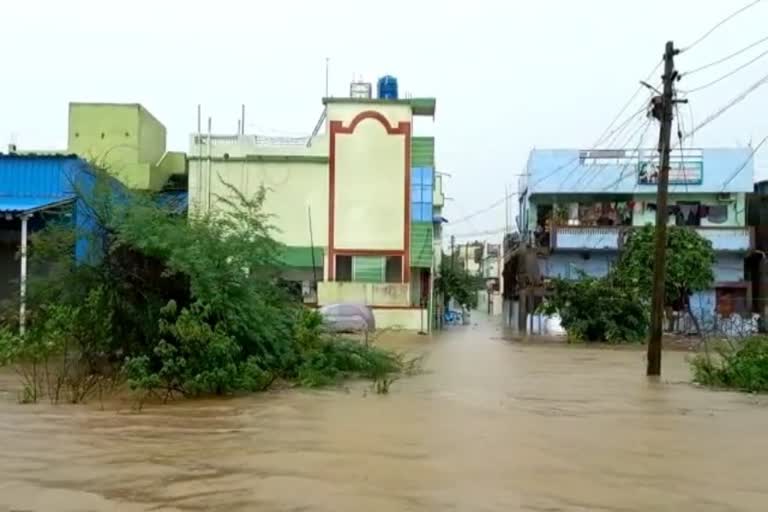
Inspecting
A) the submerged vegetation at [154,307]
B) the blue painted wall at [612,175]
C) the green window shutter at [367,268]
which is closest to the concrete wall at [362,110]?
the green window shutter at [367,268]

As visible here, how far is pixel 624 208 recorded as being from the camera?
4628 centimetres

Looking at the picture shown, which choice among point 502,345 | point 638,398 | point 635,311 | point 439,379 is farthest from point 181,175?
point 638,398

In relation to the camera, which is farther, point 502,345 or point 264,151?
point 264,151

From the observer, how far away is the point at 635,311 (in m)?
36.7

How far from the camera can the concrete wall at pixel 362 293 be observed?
3944 centimetres

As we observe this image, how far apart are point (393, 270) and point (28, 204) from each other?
2059 centimetres

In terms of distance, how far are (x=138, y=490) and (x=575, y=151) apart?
4235cm

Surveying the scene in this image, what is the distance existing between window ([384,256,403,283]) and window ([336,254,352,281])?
1678 millimetres

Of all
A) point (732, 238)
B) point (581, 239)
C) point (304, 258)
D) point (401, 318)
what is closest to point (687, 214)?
point (732, 238)

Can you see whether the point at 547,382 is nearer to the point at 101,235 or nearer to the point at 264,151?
the point at 101,235

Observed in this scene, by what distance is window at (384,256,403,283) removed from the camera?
4166 cm

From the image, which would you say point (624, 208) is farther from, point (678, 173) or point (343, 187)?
point (343, 187)

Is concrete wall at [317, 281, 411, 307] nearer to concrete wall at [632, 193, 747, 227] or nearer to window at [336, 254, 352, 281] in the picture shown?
window at [336, 254, 352, 281]

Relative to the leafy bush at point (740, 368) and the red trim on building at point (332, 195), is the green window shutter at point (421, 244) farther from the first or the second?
the leafy bush at point (740, 368)
